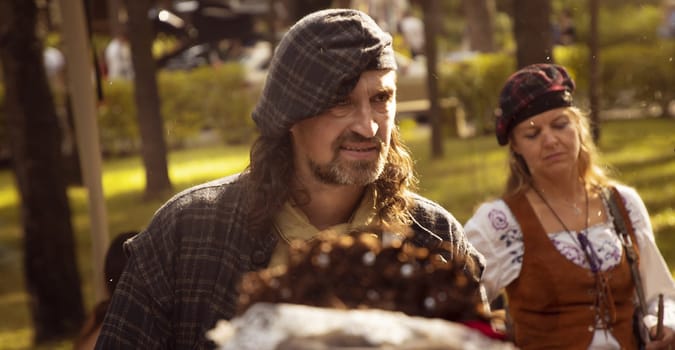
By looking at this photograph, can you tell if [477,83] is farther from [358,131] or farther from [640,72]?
[358,131]

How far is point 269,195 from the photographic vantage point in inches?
99.6

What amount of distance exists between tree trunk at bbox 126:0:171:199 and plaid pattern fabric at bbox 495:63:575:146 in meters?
2.57

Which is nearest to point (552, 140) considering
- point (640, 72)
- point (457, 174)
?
point (640, 72)

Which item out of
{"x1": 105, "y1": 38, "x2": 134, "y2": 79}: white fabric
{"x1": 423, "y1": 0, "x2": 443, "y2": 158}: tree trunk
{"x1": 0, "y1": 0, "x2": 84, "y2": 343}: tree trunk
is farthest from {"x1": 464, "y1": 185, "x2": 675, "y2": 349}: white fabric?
{"x1": 423, "y1": 0, "x2": 443, "y2": 158}: tree trunk

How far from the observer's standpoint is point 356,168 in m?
2.42

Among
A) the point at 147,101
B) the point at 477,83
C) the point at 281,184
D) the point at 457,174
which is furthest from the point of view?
the point at 477,83

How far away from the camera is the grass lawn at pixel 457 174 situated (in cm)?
580

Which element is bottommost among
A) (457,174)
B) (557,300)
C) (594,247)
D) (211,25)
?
(457,174)

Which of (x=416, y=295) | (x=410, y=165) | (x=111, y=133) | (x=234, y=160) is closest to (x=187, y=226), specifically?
(x=410, y=165)

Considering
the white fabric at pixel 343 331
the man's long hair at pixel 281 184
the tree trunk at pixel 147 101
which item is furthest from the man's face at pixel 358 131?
the tree trunk at pixel 147 101

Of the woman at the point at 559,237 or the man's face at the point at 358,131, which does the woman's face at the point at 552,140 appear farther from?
the man's face at the point at 358,131

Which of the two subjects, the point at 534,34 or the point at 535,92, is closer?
the point at 535,92

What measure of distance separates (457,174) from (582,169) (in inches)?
158

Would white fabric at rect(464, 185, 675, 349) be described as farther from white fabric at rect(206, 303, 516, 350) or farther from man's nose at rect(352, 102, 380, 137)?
white fabric at rect(206, 303, 516, 350)
